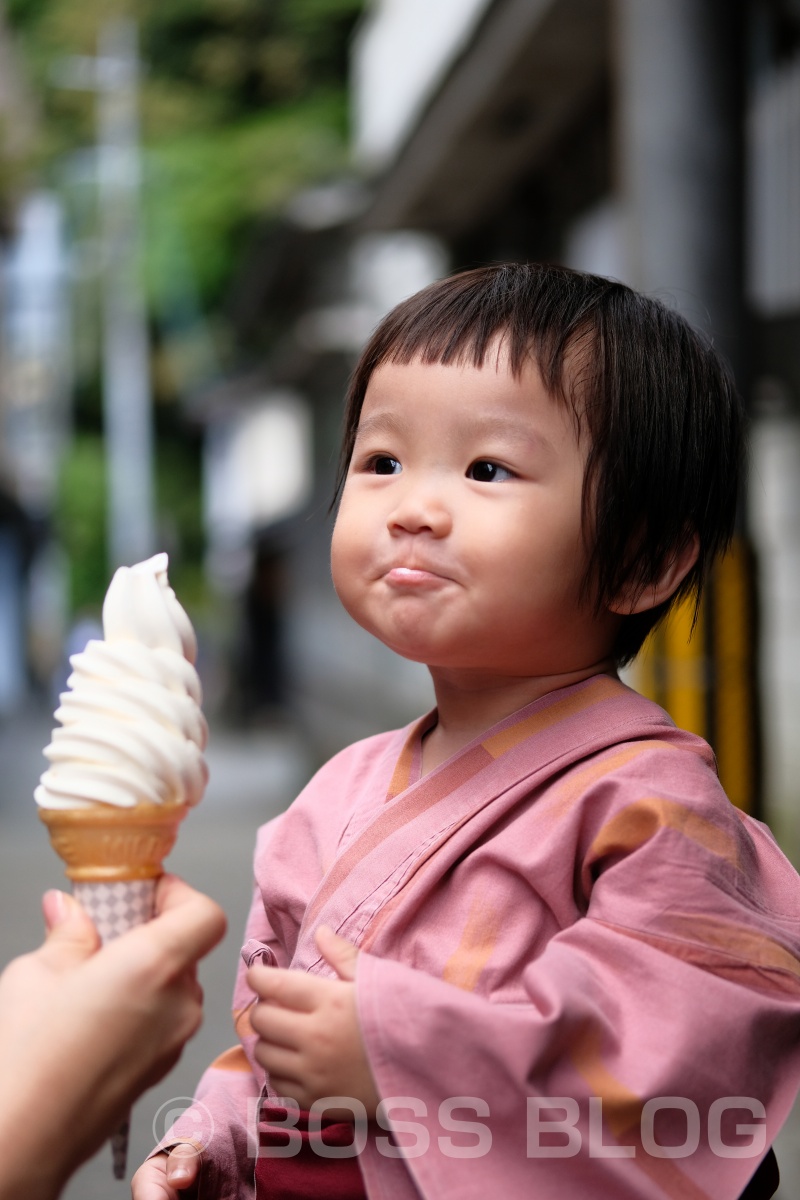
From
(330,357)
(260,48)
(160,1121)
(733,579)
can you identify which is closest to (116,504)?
(260,48)

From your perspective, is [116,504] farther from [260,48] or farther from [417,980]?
[417,980]

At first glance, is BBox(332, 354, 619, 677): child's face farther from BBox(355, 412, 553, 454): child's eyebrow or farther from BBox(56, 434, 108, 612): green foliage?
BBox(56, 434, 108, 612): green foliage

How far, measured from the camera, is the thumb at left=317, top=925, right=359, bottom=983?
1.36 meters

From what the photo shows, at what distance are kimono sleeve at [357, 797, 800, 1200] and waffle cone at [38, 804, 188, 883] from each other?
0.26 m

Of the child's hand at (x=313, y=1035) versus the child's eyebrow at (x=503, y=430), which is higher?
the child's eyebrow at (x=503, y=430)

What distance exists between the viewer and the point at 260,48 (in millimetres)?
19062

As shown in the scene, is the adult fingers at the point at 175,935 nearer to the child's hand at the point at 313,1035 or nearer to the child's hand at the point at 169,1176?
the child's hand at the point at 313,1035

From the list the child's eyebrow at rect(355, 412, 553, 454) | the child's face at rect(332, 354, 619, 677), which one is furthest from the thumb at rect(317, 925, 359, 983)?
the child's eyebrow at rect(355, 412, 553, 454)

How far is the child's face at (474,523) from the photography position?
4.83 feet

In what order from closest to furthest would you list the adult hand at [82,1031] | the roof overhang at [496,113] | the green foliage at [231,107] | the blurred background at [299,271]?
the adult hand at [82,1031]
the blurred background at [299,271]
the roof overhang at [496,113]
the green foliage at [231,107]

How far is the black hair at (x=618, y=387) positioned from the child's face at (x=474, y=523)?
0.09 feet

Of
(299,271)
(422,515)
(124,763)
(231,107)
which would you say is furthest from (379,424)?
(231,107)

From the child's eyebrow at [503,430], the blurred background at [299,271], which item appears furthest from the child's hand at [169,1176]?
the blurred background at [299,271]

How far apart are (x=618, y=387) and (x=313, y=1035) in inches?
30.6
